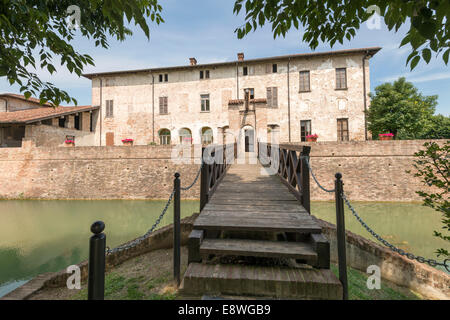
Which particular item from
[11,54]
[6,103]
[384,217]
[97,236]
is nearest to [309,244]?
[97,236]

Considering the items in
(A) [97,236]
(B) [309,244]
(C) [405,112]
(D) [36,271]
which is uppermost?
(C) [405,112]

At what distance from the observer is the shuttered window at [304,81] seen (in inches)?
694

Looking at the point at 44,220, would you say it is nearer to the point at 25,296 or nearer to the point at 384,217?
the point at 25,296

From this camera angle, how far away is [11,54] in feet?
9.58

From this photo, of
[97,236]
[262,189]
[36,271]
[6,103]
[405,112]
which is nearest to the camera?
[97,236]

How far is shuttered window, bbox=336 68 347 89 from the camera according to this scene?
17.0 meters

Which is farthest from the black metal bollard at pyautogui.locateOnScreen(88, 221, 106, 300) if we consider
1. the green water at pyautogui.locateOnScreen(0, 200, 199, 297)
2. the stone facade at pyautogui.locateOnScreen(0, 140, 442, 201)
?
the stone facade at pyautogui.locateOnScreen(0, 140, 442, 201)

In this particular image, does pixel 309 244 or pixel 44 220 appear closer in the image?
pixel 309 244

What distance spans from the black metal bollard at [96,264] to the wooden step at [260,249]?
47.1 inches

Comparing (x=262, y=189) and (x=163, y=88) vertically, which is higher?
(x=163, y=88)

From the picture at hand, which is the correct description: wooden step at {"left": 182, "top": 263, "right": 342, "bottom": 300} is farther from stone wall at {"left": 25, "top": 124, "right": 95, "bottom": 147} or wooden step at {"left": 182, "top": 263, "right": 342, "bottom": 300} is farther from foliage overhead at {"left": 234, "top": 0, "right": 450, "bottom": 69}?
stone wall at {"left": 25, "top": 124, "right": 95, "bottom": 147}

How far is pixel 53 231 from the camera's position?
6770 millimetres

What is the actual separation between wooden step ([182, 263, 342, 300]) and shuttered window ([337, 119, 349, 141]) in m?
17.4
